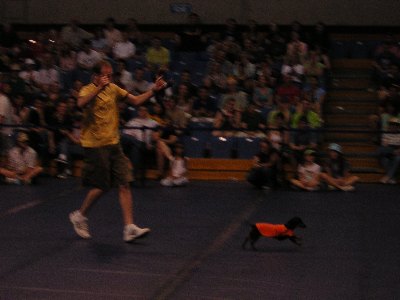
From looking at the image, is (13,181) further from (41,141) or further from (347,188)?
(347,188)

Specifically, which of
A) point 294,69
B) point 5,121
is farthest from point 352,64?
point 5,121

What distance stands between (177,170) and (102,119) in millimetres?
6044

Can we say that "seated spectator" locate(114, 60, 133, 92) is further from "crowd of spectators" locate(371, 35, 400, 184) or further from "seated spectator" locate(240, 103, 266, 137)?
"crowd of spectators" locate(371, 35, 400, 184)

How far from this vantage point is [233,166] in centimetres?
1722

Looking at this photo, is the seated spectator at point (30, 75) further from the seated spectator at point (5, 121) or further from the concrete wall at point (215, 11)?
the concrete wall at point (215, 11)

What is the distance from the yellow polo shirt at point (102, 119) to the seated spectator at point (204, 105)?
8.05m

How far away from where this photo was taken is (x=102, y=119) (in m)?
10.6

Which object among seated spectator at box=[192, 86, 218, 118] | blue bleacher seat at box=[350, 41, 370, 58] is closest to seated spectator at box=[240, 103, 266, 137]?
seated spectator at box=[192, 86, 218, 118]

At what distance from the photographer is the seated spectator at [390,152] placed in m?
16.7

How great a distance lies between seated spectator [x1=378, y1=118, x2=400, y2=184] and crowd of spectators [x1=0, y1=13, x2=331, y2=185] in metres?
1.22

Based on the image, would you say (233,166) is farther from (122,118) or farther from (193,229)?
(193,229)

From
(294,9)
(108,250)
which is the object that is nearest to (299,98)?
(294,9)

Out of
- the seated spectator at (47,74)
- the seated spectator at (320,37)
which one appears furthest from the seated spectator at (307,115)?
the seated spectator at (47,74)

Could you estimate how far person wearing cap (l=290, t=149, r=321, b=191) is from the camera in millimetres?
15953
